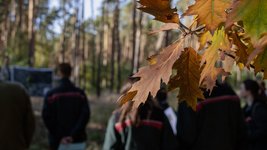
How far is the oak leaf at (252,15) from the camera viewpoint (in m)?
0.76

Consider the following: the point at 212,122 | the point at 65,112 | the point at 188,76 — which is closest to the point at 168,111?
the point at 65,112

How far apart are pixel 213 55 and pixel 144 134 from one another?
3.33 meters

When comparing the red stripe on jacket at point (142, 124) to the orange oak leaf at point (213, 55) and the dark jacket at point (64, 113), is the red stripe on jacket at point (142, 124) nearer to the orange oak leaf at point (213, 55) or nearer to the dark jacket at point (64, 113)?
the dark jacket at point (64, 113)

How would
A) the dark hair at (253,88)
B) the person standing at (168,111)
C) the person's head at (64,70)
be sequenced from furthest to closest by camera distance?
the person's head at (64,70) → the person standing at (168,111) → the dark hair at (253,88)

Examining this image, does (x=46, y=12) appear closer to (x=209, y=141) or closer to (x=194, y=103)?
(x=209, y=141)

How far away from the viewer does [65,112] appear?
629 cm

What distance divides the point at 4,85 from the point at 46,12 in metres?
40.3

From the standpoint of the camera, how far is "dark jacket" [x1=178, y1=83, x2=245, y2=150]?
13.4 ft

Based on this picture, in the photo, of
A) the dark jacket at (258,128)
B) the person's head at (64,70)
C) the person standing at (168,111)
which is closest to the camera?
the dark jacket at (258,128)

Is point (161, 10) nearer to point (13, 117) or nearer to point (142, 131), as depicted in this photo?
point (142, 131)

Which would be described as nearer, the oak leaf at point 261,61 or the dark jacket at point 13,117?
the oak leaf at point 261,61

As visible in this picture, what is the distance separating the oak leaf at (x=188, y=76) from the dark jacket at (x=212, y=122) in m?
2.97

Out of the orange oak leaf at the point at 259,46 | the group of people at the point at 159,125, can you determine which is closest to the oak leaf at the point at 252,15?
the orange oak leaf at the point at 259,46

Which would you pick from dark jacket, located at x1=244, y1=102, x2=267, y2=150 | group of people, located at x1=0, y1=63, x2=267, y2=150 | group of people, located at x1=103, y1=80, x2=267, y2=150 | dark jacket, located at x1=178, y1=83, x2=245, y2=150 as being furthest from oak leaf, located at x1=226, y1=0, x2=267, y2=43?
dark jacket, located at x1=244, y1=102, x2=267, y2=150
